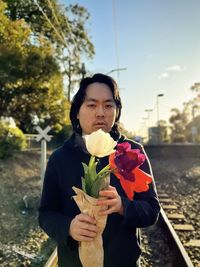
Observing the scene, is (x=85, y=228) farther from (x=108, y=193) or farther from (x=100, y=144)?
(x=100, y=144)

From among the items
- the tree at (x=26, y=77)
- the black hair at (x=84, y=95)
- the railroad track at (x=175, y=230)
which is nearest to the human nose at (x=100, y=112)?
the black hair at (x=84, y=95)

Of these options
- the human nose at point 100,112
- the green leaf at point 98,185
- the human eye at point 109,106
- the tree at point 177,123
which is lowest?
the tree at point 177,123

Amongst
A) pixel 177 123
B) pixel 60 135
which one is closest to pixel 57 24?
pixel 60 135

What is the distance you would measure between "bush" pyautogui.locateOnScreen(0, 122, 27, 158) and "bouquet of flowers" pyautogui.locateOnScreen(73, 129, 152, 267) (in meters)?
13.1

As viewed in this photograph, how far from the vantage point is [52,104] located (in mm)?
18047

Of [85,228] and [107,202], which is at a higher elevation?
[107,202]

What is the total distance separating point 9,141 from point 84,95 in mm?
13770

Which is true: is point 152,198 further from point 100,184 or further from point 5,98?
point 5,98

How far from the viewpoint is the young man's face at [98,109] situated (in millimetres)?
1748

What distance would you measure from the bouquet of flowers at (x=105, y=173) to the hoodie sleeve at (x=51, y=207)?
0.28m

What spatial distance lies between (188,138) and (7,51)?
Result: 46877mm

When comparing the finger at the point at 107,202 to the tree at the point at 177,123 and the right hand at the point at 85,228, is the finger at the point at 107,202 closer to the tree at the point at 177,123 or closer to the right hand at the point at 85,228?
the right hand at the point at 85,228

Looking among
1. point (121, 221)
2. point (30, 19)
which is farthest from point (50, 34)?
point (121, 221)

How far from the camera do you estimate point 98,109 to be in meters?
1.75
